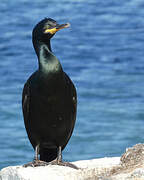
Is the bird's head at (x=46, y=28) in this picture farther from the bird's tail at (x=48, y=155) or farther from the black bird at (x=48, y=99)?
the bird's tail at (x=48, y=155)

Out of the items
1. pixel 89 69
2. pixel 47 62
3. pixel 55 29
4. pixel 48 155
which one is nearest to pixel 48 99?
pixel 47 62

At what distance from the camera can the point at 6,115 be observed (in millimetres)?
12188

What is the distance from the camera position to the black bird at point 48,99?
590 cm

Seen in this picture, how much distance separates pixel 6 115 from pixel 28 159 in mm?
1236

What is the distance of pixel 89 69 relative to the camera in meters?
14.1

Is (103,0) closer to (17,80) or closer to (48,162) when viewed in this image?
(17,80)

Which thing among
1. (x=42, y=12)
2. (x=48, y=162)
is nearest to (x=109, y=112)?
(x=48, y=162)

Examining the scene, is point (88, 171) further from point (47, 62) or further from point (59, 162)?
point (47, 62)

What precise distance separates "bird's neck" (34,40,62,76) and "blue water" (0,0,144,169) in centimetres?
523

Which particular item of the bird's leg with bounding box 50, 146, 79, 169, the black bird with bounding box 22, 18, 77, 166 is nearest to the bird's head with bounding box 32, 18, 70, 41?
the black bird with bounding box 22, 18, 77, 166

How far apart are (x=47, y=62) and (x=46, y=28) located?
0.93 ft

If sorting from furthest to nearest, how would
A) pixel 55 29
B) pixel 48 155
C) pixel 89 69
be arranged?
pixel 89 69
pixel 48 155
pixel 55 29

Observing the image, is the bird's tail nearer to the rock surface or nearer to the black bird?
the black bird

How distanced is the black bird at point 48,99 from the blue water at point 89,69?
193 inches
